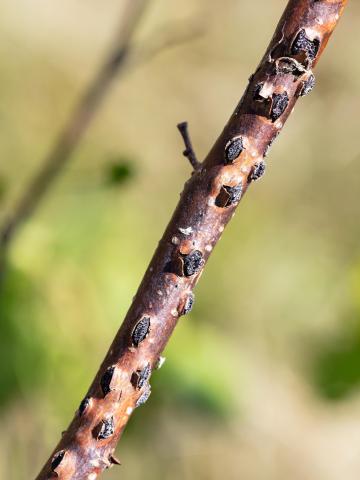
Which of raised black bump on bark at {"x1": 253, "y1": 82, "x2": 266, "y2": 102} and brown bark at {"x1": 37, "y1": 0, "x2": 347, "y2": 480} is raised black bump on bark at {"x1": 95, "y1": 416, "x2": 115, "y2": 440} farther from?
raised black bump on bark at {"x1": 253, "y1": 82, "x2": 266, "y2": 102}

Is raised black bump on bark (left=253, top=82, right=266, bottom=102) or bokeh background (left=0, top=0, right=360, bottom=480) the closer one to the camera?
raised black bump on bark (left=253, top=82, right=266, bottom=102)

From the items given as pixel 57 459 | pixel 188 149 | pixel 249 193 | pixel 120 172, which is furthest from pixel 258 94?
pixel 249 193

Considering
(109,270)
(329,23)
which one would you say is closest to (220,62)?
(109,270)

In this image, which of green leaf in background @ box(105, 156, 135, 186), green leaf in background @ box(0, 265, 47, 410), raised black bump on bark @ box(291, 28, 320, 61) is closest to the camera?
raised black bump on bark @ box(291, 28, 320, 61)

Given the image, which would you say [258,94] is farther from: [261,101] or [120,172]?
[120,172]

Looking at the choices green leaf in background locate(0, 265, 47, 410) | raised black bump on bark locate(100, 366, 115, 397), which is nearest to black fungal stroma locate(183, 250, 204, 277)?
raised black bump on bark locate(100, 366, 115, 397)

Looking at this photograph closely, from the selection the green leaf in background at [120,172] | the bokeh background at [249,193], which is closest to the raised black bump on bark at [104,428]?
the green leaf in background at [120,172]
